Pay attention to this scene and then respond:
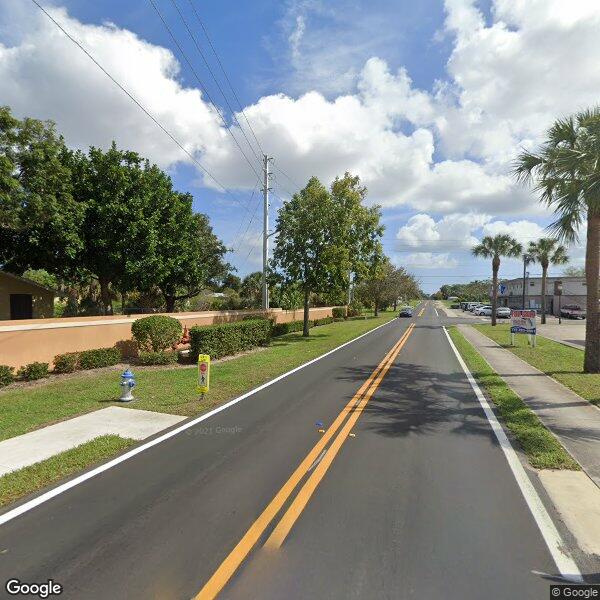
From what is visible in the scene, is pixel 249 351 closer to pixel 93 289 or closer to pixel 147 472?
pixel 147 472

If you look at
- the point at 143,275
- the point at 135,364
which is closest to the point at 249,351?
the point at 135,364

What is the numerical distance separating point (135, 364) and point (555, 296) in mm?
68079

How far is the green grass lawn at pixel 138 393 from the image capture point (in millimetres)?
8609

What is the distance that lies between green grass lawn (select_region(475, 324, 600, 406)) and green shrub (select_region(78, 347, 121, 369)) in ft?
46.1

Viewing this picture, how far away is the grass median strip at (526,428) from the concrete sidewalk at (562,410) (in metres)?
0.16

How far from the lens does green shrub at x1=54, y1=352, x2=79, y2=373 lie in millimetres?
13172

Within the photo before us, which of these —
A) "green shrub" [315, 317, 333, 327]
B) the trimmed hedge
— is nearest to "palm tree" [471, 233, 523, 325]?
"green shrub" [315, 317, 333, 327]

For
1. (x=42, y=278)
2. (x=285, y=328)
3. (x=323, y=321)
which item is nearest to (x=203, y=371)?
(x=285, y=328)

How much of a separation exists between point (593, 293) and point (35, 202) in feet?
63.9

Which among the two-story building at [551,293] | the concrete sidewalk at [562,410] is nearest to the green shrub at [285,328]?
the concrete sidewalk at [562,410]

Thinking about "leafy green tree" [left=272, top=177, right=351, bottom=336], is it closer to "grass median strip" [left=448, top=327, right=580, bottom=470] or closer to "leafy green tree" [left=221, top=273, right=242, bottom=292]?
"grass median strip" [left=448, top=327, right=580, bottom=470]

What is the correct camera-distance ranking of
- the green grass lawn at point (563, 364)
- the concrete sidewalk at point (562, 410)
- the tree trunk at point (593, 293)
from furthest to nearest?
the tree trunk at point (593, 293) < the green grass lawn at point (563, 364) < the concrete sidewalk at point (562, 410)

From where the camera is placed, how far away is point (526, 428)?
24.6 feet

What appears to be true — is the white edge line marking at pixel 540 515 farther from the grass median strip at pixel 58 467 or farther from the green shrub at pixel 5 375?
the green shrub at pixel 5 375
